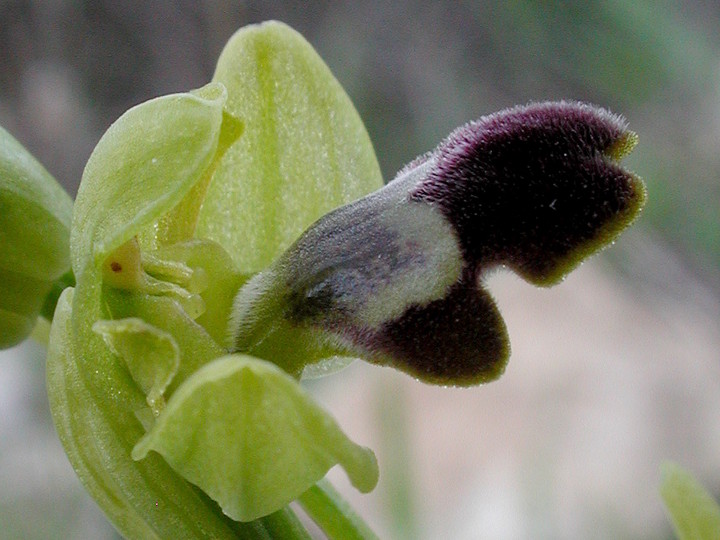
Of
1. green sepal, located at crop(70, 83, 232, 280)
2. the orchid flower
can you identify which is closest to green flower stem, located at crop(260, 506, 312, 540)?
the orchid flower

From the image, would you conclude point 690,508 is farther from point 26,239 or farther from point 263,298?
point 26,239

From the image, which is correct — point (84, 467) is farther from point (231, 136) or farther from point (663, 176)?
point (663, 176)

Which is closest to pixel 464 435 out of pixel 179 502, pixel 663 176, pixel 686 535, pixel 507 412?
pixel 507 412

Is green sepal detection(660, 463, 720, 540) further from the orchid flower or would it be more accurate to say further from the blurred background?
the blurred background

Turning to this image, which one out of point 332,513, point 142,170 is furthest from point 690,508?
point 142,170

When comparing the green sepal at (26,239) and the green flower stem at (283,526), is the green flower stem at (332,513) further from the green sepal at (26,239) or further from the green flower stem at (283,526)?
the green sepal at (26,239)

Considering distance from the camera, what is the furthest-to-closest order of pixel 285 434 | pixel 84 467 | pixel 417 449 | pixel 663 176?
pixel 663 176
pixel 417 449
pixel 84 467
pixel 285 434
